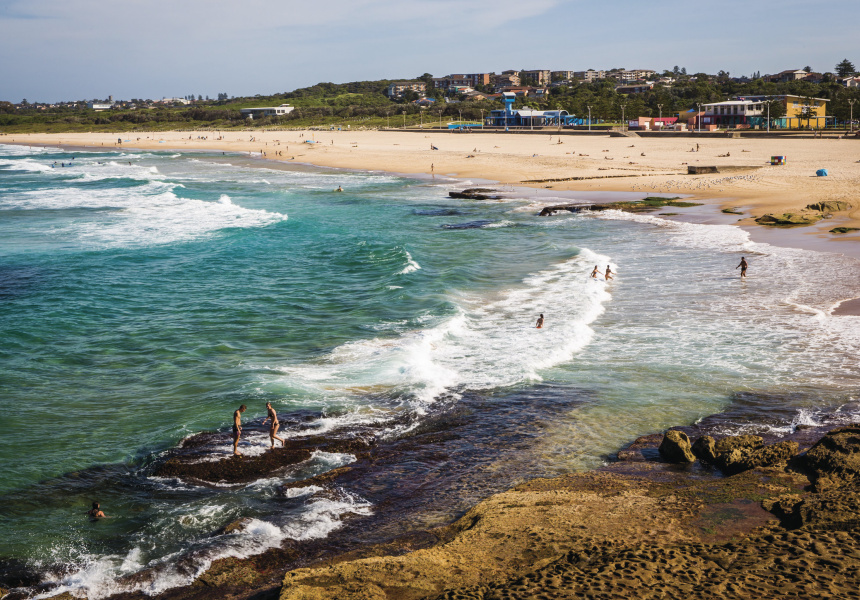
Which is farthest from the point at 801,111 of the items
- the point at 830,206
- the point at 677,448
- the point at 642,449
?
the point at 677,448

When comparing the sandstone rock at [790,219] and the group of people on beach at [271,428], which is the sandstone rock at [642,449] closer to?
the group of people on beach at [271,428]

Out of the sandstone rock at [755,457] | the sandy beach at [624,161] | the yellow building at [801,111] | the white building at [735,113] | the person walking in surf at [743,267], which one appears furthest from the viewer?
the white building at [735,113]

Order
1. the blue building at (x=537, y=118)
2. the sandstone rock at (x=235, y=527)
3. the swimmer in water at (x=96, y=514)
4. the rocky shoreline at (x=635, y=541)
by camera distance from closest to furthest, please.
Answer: the rocky shoreline at (x=635, y=541) → the sandstone rock at (x=235, y=527) → the swimmer in water at (x=96, y=514) → the blue building at (x=537, y=118)

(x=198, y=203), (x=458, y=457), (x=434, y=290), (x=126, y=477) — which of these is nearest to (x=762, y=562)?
(x=458, y=457)

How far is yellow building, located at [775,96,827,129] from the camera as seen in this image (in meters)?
108

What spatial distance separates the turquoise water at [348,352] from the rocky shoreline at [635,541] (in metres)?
1.01

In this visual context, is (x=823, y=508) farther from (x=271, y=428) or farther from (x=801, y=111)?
(x=801, y=111)

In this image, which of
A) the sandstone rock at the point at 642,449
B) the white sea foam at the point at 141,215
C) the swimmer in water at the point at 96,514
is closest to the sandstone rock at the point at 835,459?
the sandstone rock at the point at 642,449

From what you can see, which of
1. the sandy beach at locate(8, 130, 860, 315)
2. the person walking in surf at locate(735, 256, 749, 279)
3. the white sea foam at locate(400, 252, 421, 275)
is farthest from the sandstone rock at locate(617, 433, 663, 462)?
the white sea foam at locate(400, 252, 421, 275)

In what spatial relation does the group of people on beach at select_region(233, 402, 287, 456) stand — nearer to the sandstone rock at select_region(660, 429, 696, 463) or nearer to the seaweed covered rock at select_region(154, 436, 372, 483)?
the seaweed covered rock at select_region(154, 436, 372, 483)

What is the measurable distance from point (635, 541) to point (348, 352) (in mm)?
12629

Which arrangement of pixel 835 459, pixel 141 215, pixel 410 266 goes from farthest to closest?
pixel 141 215, pixel 410 266, pixel 835 459

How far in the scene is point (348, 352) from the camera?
21719mm

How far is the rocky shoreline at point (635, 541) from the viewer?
8.88 meters
